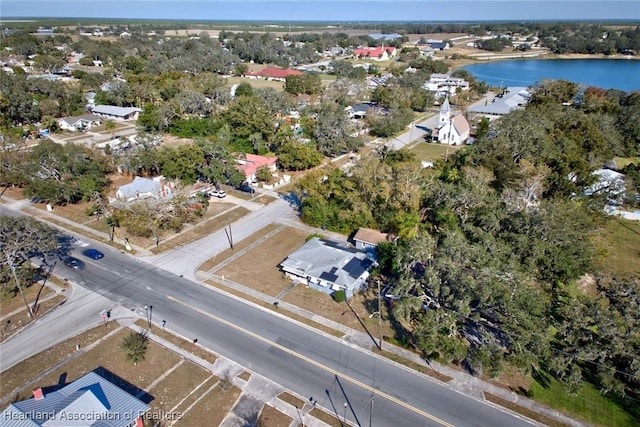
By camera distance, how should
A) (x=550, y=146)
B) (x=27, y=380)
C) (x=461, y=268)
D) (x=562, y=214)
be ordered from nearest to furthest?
(x=27, y=380)
(x=461, y=268)
(x=562, y=214)
(x=550, y=146)

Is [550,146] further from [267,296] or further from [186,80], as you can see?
[186,80]

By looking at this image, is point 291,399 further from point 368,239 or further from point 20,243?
point 20,243

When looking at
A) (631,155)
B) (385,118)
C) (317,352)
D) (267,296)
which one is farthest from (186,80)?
(631,155)

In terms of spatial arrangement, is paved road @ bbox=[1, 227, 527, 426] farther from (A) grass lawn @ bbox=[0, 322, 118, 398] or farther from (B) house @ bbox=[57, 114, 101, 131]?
(B) house @ bbox=[57, 114, 101, 131]

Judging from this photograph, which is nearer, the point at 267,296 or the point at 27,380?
the point at 27,380

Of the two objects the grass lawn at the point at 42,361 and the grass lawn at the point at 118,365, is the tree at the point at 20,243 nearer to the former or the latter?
the grass lawn at the point at 42,361

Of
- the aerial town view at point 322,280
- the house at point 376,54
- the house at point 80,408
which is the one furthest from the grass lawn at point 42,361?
the house at point 376,54

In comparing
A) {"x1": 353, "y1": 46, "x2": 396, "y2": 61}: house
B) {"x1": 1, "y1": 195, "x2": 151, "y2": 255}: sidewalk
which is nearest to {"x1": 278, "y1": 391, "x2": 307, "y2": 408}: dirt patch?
{"x1": 1, "y1": 195, "x2": 151, "y2": 255}: sidewalk

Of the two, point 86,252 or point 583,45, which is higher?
point 583,45
